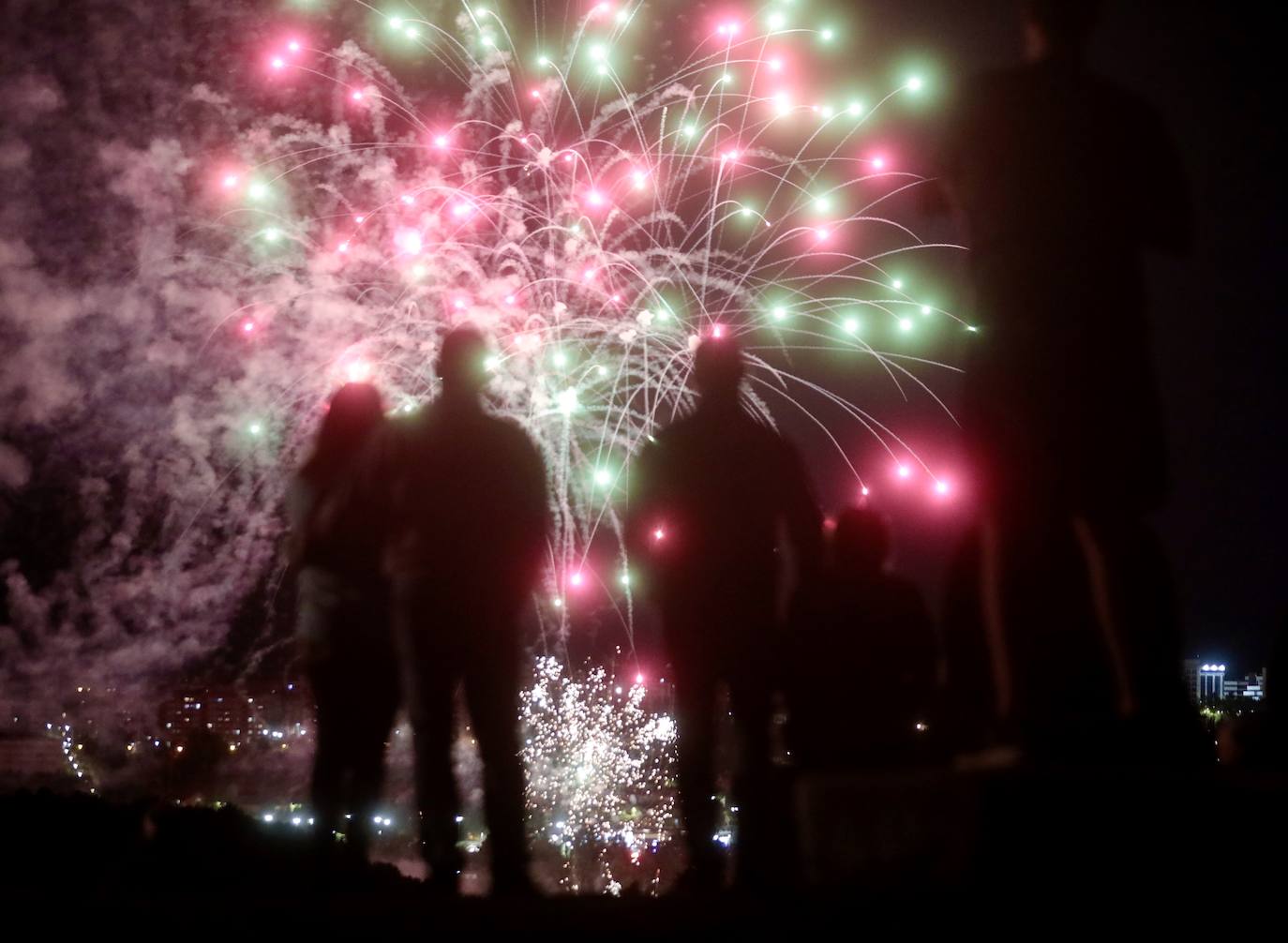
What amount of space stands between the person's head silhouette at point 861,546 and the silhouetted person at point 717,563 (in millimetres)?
236

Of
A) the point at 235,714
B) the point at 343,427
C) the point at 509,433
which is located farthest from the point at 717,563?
the point at 235,714

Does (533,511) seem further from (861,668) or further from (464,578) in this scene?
(861,668)

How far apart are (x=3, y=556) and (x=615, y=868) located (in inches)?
383

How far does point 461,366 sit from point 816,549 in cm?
146

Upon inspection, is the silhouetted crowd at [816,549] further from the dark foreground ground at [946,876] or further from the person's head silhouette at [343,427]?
the dark foreground ground at [946,876]

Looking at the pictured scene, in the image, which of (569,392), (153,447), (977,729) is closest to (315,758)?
(977,729)

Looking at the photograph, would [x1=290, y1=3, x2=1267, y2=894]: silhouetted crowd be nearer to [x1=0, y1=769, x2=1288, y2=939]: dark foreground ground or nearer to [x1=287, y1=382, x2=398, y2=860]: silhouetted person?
[x1=287, y1=382, x2=398, y2=860]: silhouetted person

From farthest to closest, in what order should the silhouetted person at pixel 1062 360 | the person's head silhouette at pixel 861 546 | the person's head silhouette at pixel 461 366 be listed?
the person's head silhouette at pixel 861 546, the person's head silhouette at pixel 461 366, the silhouetted person at pixel 1062 360

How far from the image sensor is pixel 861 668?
4.89 meters

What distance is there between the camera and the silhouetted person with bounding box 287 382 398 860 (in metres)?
4.71

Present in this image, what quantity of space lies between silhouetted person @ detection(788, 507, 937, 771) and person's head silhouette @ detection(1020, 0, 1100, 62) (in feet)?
6.85

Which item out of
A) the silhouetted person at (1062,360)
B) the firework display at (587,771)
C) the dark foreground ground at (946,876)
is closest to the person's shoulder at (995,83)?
the silhouetted person at (1062,360)

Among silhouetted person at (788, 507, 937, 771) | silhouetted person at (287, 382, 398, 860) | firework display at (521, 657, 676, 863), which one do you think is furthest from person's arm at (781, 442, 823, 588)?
firework display at (521, 657, 676, 863)

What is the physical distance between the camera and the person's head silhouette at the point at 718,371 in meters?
4.75
